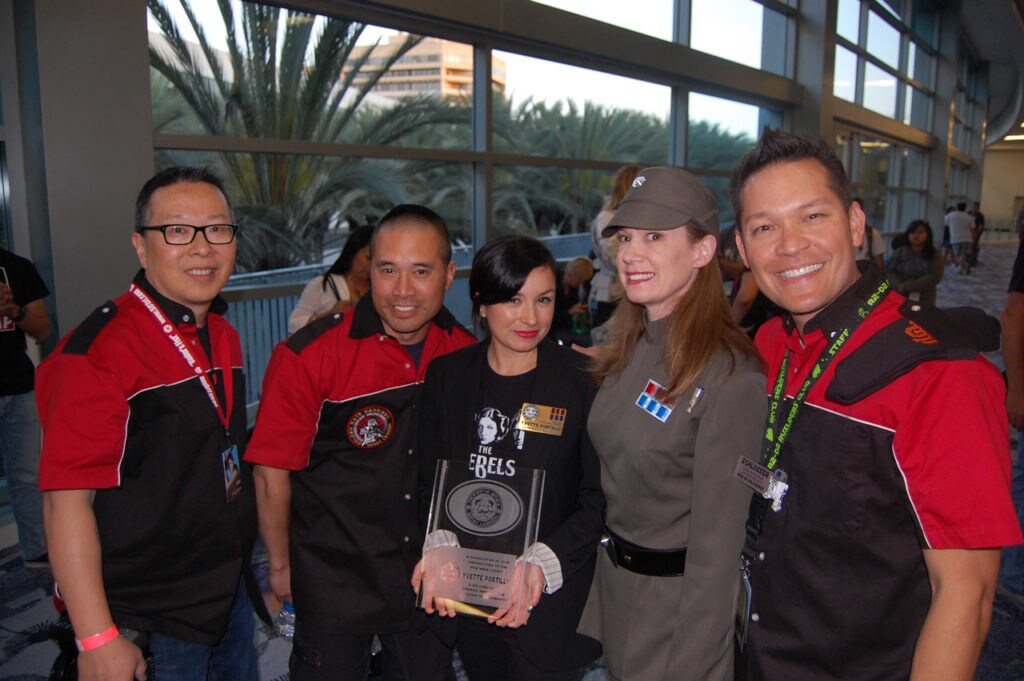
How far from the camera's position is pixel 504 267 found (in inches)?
74.0

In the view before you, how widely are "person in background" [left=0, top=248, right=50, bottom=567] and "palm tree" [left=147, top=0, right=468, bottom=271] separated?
130 cm

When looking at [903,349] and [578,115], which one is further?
[578,115]

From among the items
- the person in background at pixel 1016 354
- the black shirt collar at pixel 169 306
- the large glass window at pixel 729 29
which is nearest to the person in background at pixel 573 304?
the person in background at pixel 1016 354

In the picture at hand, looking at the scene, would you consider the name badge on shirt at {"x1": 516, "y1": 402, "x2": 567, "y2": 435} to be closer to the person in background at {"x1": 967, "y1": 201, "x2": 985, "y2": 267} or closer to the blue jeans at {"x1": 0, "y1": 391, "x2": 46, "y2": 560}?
the blue jeans at {"x1": 0, "y1": 391, "x2": 46, "y2": 560}

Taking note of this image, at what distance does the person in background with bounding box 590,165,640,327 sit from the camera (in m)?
4.01

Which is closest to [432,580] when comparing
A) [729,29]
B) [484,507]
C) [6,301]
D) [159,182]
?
[484,507]

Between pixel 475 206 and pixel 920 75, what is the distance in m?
17.9

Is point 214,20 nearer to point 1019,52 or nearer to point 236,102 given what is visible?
point 236,102

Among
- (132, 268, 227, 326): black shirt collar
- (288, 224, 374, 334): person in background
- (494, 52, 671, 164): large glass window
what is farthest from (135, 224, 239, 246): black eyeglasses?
(494, 52, 671, 164): large glass window

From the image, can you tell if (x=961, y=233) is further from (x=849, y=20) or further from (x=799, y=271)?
(x=799, y=271)

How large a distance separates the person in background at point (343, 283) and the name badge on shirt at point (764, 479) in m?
3.02

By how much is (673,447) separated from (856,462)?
38 centimetres

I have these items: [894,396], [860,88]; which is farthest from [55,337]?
[860,88]

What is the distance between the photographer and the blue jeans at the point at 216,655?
1.73 meters
